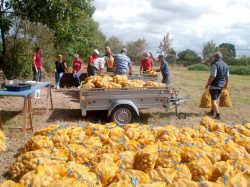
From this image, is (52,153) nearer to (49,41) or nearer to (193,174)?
(193,174)

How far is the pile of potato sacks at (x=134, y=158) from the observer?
3467 millimetres

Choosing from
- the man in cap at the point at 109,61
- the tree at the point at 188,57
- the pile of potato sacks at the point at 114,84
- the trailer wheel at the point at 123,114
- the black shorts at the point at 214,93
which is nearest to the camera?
the trailer wheel at the point at 123,114

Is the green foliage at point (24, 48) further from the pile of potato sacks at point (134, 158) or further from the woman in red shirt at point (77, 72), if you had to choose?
the pile of potato sacks at point (134, 158)

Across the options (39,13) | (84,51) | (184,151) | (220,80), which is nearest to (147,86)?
(220,80)

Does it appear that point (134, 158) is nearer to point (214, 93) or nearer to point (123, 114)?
point (123, 114)

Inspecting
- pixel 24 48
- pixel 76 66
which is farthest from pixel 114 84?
pixel 24 48

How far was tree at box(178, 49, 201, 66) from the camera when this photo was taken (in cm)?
6388

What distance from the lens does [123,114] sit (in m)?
8.23

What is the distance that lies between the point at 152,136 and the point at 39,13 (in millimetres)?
8486

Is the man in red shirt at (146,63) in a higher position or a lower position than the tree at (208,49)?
lower

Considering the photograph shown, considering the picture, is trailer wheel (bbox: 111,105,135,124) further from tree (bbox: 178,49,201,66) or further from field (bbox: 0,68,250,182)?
tree (bbox: 178,49,201,66)

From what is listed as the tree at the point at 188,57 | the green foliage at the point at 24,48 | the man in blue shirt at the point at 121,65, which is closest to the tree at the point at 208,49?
the tree at the point at 188,57

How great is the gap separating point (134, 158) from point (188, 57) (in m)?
64.5

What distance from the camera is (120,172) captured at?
372 cm
